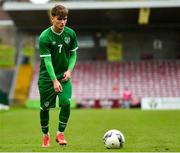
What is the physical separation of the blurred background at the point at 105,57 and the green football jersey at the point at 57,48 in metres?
29.8

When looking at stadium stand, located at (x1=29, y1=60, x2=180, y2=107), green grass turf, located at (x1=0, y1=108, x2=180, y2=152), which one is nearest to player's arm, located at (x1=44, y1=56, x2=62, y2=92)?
green grass turf, located at (x1=0, y1=108, x2=180, y2=152)

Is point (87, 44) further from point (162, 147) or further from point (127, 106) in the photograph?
point (162, 147)

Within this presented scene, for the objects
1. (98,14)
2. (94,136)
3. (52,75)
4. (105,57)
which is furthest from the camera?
(105,57)

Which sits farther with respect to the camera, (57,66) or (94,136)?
(94,136)

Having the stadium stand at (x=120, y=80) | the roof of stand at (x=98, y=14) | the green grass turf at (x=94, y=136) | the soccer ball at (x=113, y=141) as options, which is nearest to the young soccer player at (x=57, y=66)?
the green grass turf at (x=94, y=136)

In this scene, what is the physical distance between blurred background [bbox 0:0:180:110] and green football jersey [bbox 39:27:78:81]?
2984 cm

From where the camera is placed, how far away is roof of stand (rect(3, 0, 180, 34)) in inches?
1459

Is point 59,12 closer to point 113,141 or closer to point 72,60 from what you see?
point 72,60

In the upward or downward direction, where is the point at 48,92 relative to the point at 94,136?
upward

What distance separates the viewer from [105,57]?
44.2 meters

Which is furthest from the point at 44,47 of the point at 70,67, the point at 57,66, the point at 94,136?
the point at 94,136

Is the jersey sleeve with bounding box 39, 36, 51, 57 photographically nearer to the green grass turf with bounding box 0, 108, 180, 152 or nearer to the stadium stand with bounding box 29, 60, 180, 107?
the green grass turf with bounding box 0, 108, 180, 152

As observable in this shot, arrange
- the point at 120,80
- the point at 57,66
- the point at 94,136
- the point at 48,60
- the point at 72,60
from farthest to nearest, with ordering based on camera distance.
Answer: the point at 120,80 < the point at 94,136 < the point at 72,60 < the point at 57,66 < the point at 48,60

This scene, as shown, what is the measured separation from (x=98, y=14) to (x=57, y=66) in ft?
101
